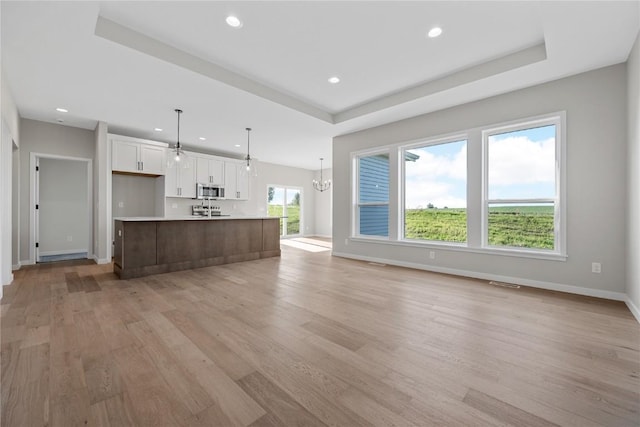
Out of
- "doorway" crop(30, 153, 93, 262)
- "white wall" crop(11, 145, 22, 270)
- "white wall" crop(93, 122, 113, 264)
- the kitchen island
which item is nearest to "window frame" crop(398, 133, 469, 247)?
the kitchen island

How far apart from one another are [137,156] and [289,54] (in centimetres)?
443

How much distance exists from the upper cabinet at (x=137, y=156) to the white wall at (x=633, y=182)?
7650 mm

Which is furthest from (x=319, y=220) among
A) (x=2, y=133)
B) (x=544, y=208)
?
(x=2, y=133)

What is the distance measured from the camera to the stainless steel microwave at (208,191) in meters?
6.97

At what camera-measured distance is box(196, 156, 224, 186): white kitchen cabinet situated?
23.0ft

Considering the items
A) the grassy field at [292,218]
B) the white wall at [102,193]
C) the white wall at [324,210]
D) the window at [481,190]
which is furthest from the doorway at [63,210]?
the white wall at [324,210]

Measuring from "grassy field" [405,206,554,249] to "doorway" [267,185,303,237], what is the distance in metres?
5.70

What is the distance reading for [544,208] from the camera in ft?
12.1

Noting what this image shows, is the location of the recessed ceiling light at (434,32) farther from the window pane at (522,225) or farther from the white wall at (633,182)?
the window pane at (522,225)

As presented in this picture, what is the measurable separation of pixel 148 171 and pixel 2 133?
2519 millimetres

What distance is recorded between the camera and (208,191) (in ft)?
23.6

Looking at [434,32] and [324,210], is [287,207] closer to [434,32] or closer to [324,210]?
[324,210]

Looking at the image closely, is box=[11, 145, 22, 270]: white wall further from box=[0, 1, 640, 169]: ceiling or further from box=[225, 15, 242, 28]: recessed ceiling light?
box=[225, 15, 242, 28]: recessed ceiling light

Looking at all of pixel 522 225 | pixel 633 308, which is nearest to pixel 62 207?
pixel 522 225
